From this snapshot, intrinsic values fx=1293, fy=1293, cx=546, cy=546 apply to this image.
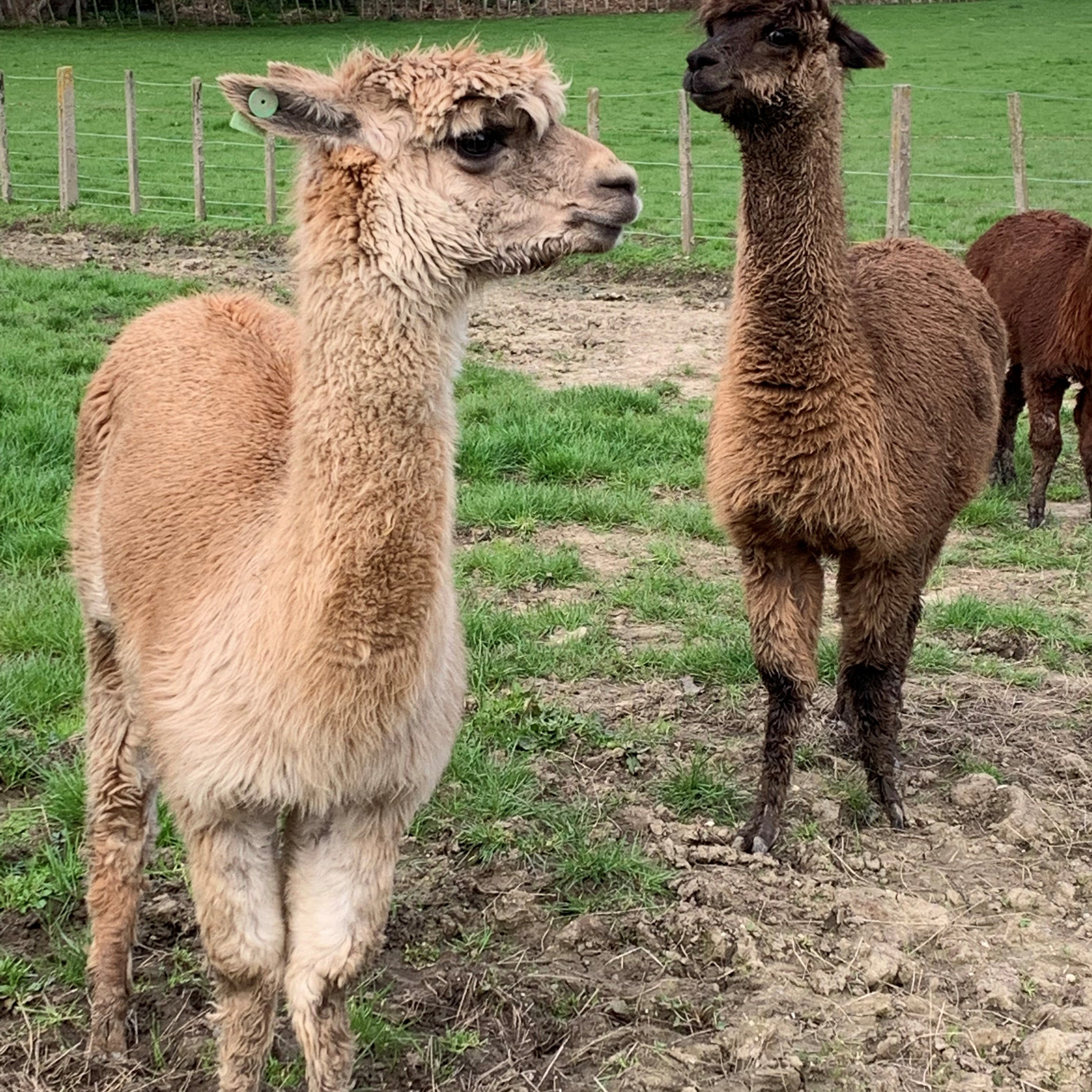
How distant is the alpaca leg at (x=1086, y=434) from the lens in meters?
6.97

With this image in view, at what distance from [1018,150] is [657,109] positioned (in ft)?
38.0

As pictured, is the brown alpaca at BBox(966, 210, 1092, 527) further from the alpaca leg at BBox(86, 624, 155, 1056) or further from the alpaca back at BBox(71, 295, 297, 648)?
the alpaca leg at BBox(86, 624, 155, 1056)

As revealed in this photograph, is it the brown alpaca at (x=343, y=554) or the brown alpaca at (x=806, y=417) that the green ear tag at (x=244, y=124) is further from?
the brown alpaca at (x=806, y=417)

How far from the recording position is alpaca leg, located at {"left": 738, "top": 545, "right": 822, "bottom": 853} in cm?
393

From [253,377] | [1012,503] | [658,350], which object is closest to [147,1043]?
[253,377]

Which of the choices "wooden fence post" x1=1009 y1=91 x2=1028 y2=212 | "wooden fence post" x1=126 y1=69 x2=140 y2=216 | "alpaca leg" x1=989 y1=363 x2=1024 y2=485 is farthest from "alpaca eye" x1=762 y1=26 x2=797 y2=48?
"wooden fence post" x1=126 y1=69 x2=140 y2=216

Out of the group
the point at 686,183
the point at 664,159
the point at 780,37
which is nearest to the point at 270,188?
Result: the point at 686,183

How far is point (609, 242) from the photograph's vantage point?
8.36ft

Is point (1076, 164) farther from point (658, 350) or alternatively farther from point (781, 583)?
point (781, 583)

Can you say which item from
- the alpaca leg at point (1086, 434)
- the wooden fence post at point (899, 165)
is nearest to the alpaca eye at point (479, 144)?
the alpaca leg at point (1086, 434)

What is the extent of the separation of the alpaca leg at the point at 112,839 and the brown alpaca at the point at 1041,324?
5.21 m

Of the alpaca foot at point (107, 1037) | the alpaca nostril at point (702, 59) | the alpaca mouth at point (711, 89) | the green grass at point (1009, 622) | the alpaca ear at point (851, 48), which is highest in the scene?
the alpaca ear at point (851, 48)

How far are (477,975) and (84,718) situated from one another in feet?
5.43

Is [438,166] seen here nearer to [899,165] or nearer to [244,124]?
[244,124]
